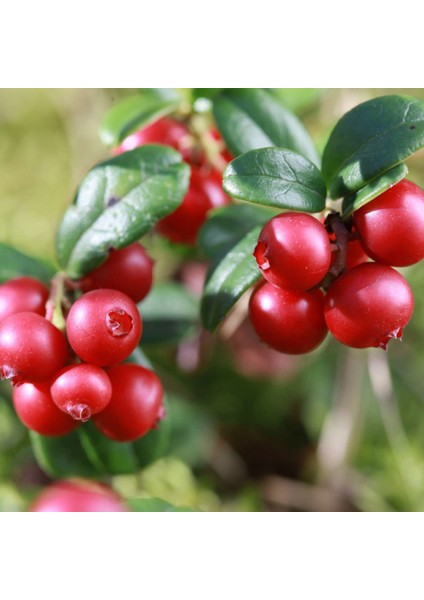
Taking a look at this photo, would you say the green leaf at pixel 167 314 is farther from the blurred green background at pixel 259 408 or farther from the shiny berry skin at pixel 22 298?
the shiny berry skin at pixel 22 298

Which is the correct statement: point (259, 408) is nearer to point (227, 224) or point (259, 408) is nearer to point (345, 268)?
point (227, 224)

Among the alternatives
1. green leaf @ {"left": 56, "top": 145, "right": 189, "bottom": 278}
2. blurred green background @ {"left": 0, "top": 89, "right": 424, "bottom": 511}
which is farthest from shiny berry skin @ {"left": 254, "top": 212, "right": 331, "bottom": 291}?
blurred green background @ {"left": 0, "top": 89, "right": 424, "bottom": 511}

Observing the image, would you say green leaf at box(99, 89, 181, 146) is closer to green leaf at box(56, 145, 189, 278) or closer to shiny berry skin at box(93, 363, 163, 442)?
green leaf at box(56, 145, 189, 278)

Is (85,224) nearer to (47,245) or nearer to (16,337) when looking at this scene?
(16,337)

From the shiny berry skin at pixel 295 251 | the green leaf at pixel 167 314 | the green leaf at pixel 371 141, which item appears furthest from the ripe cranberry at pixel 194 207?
the shiny berry skin at pixel 295 251

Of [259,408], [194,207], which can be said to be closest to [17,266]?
[194,207]

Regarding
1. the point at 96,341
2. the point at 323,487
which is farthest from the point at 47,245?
the point at 96,341
